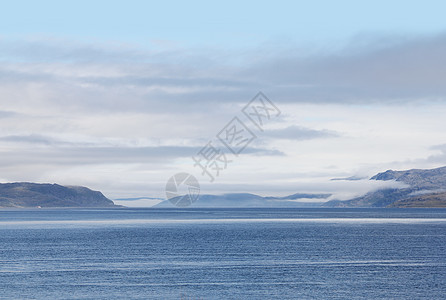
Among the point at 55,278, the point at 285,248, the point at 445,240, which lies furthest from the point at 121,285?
the point at 445,240

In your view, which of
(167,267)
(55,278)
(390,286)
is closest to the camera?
(390,286)

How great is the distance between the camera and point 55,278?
93.2 m

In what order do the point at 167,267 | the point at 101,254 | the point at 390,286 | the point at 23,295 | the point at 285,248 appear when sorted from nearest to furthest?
the point at 23,295
the point at 390,286
the point at 167,267
the point at 101,254
the point at 285,248

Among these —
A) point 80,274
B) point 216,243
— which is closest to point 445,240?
point 216,243

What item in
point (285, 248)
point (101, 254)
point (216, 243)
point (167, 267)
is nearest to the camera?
point (167, 267)

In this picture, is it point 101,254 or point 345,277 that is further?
point 101,254

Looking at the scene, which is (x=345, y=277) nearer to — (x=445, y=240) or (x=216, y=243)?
(x=216, y=243)

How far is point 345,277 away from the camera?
95.5 m

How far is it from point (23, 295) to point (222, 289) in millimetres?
27521

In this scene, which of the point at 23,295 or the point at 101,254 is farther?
the point at 101,254

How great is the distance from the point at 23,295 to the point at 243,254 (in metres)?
61.4

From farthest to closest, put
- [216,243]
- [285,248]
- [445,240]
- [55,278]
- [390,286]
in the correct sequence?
[445,240] < [216,243] < [285,248] < [55,278] < [390,286]

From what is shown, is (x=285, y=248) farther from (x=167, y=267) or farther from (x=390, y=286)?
(x=390, y=286)

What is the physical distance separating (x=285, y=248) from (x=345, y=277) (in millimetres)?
51207
